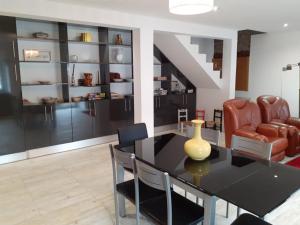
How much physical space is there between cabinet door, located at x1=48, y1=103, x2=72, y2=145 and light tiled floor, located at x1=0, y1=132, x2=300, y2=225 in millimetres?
393

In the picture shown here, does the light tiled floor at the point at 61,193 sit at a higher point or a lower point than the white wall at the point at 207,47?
lower

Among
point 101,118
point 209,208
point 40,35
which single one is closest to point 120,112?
point 101,118

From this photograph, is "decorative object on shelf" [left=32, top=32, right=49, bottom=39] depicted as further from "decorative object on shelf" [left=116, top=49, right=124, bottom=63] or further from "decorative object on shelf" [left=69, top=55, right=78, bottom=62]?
"decorative object on shelf" [left=116, top=49, right=124, bottom=63]

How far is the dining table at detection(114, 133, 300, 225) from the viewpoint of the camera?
138 cm

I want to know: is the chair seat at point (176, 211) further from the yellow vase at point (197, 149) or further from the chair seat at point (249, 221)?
the yellow vase at point (197, 149)

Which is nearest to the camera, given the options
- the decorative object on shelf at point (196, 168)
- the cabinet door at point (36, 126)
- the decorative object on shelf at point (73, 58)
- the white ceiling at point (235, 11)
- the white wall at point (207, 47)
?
the decorative object on shelf at point (196, 168)

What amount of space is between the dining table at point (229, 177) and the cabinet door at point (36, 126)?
95.9 inches

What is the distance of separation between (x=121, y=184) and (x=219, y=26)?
4.16 m

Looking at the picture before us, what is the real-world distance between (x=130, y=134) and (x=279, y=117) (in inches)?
130

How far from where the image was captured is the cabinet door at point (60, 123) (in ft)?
13.9

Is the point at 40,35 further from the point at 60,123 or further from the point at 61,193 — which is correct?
the point at 61,193

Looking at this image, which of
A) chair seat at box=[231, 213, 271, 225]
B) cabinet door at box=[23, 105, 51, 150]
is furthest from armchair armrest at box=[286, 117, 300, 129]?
cabinet door at box=[23, 105, 51, 150]

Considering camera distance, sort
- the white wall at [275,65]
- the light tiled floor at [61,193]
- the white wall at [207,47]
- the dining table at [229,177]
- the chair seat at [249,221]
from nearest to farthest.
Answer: the dining table at [229,177], the chair seat at [249,221], the light tiled floor at [61,193], the white wall at [275,65], the white wall at [207,47]

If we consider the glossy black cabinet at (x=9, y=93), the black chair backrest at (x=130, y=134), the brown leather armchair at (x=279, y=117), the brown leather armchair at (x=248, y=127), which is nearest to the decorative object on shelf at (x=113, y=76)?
the glossy black cabinet at (x=9, y=93)
